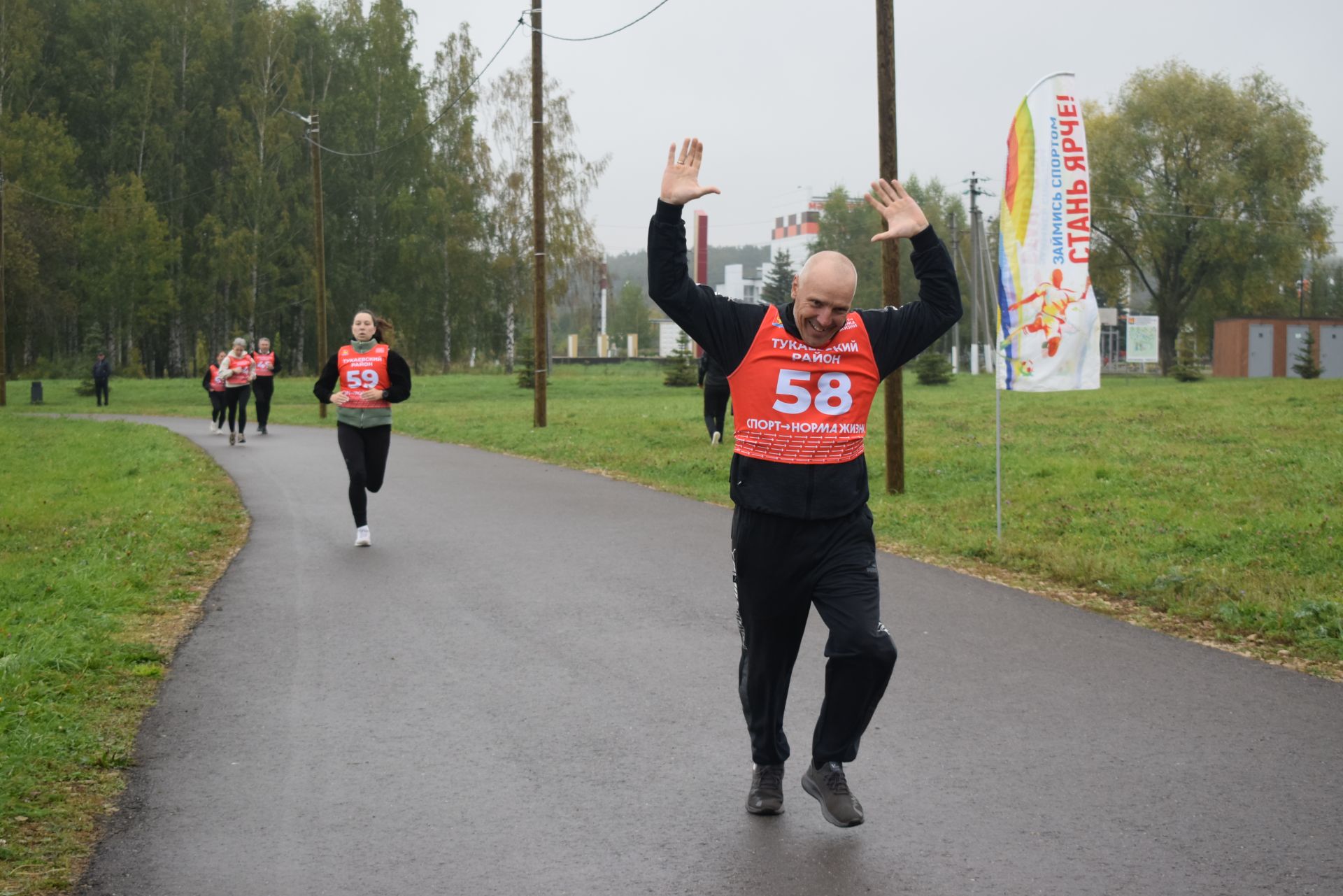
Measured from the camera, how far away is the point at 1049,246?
10.2m

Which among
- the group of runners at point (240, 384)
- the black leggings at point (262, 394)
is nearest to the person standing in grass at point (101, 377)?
the group of runners at point (240, 384)

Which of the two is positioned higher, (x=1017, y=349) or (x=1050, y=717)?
(x=1017, y=349)

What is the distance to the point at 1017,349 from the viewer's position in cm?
1054

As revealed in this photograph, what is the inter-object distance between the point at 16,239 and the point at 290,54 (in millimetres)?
15457

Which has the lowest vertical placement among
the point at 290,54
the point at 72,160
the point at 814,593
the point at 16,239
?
the point at 814,593

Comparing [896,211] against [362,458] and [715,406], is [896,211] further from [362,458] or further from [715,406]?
[715,406]

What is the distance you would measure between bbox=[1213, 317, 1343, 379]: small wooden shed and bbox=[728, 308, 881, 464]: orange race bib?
2225 inches

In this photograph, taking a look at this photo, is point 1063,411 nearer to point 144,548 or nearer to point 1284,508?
point 1284,508

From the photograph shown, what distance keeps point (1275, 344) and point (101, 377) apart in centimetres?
4495

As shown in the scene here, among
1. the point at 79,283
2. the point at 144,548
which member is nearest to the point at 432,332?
the point at 79,283

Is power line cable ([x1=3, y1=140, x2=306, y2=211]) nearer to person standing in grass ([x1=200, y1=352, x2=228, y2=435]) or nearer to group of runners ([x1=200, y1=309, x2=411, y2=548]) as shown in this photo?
person standing in grass ([x1=200, y1=352, x2=228, y2=435])

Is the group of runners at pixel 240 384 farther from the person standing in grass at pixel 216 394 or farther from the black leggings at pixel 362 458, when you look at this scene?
the black leggings at pixel 362 458

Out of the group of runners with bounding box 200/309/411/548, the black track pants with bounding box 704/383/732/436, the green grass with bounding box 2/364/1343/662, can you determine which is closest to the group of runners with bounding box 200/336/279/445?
the green grass with bounding box 2/364/1343/662

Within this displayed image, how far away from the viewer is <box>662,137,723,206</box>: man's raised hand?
4375 mm
